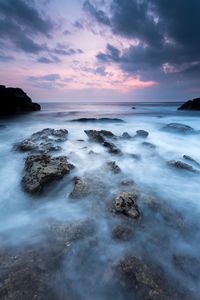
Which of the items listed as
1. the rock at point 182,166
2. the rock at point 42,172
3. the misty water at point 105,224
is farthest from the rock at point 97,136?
the rock at point 42,172

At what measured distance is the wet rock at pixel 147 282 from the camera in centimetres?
233

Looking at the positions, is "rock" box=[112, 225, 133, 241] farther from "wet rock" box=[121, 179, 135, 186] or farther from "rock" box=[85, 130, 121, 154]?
"rock" box=[85, 130, 121, 154]

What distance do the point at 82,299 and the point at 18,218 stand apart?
2.08 m

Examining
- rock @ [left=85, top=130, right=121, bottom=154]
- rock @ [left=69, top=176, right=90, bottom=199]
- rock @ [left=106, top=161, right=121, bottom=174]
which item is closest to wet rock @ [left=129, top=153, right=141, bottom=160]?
rock @ [left=85, top=130, right=121, bottom=154]

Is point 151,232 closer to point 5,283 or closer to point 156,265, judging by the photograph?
point 156,265

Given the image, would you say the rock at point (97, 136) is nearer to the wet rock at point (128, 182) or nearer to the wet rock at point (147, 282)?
the wet rock at point (128, 182)

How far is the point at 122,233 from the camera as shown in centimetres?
331

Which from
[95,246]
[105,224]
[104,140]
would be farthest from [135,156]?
[95,246]

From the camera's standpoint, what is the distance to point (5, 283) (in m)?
2.38

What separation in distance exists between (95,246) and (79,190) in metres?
1.64

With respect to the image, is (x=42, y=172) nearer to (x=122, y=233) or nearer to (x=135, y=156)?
(x=122, y=233)

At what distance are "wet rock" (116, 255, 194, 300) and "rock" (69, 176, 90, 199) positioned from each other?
1890 mm

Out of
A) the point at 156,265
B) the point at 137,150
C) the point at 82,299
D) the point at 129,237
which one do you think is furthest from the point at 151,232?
the point at 137,150

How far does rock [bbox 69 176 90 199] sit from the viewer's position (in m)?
4.43
